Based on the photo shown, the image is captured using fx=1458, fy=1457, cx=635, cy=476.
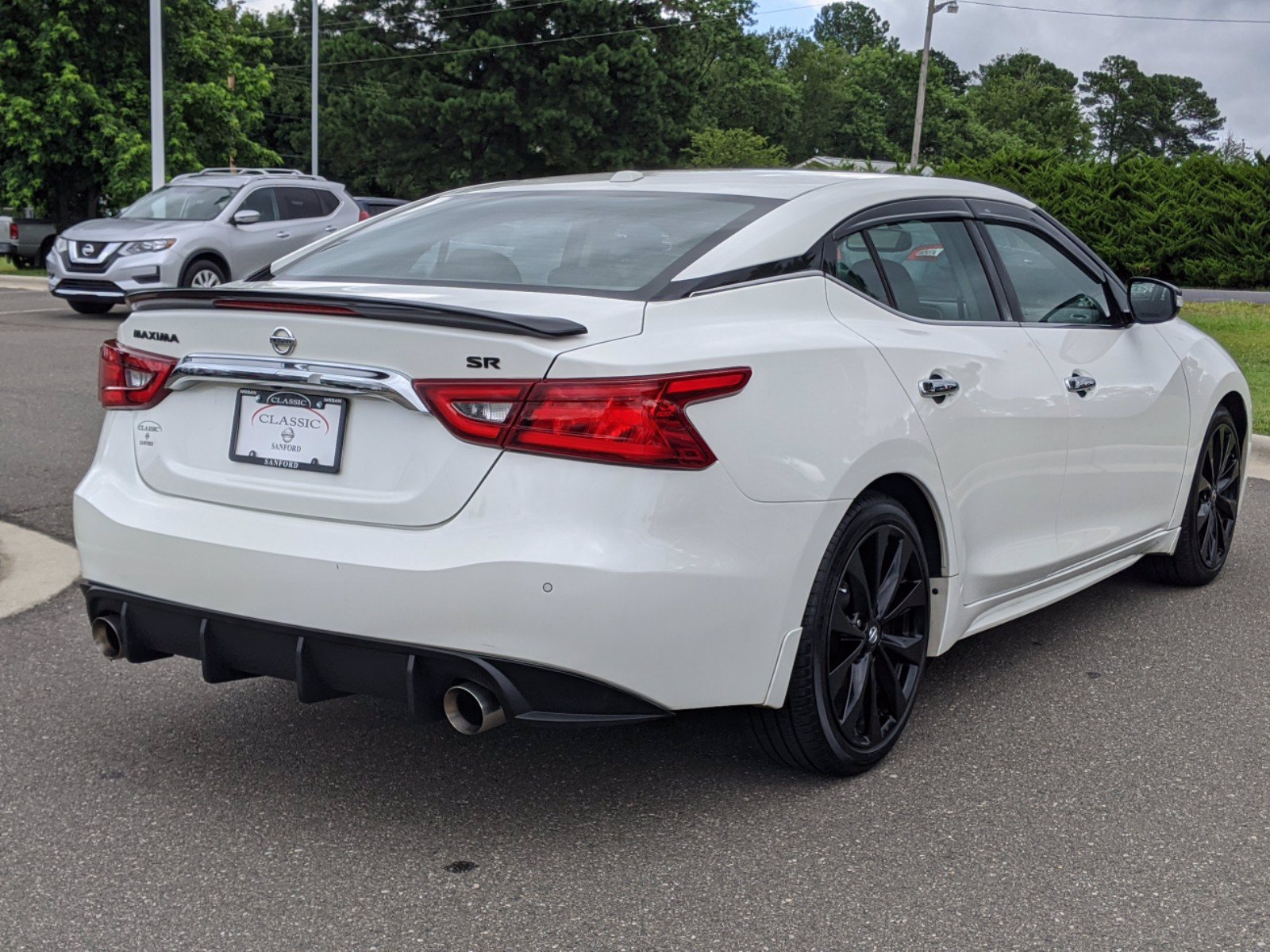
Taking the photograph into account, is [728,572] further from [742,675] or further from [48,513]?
[48,513]

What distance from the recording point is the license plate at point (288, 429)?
3.28 m

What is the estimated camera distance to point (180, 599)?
135 inches

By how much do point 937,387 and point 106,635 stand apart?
2.24m

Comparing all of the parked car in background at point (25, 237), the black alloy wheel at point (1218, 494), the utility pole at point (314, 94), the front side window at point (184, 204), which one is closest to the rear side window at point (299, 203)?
the front side window at point (184, 204)

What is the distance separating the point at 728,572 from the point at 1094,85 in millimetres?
152463

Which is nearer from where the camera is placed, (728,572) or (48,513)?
(728,572)

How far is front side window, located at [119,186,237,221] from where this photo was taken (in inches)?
709

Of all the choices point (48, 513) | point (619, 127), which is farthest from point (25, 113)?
point (48, 513)

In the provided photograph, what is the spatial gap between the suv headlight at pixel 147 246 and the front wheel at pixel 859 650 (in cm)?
1466

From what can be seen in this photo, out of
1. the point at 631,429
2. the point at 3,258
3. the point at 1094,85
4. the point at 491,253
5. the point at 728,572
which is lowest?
the point at 3,258

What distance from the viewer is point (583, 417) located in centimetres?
307

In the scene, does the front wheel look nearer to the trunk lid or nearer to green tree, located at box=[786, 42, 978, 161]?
the trunk lid

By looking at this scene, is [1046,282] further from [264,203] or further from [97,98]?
[97,98]

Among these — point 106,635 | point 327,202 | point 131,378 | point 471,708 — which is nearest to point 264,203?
point 327,202
